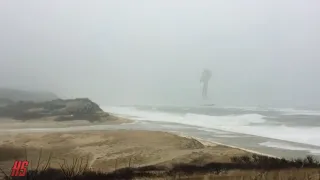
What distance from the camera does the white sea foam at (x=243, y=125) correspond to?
9766 millimetres

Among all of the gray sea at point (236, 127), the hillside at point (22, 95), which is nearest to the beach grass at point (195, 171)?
the gray sea at point (236, 127)

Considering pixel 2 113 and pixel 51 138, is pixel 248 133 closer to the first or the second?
pixel 51 138

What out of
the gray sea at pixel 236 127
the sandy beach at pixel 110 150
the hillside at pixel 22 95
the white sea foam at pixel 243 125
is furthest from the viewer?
the hillside at pixel 22 95

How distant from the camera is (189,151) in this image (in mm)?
6684

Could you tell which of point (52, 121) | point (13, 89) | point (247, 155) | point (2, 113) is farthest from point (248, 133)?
point (13, 89)

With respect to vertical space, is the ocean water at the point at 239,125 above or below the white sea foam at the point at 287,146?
above

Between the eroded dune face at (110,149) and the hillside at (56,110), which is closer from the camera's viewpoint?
the eroded dune face at (110,149)

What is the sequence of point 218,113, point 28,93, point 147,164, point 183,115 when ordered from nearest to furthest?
point 147,164 < point 28,93 < point 183,115 < point 218,113

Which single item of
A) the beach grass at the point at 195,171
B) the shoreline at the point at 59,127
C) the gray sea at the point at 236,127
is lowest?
the beach grass at the point at 195,171

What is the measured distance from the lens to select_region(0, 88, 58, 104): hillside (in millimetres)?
11503

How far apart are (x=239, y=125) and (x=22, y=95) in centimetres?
703

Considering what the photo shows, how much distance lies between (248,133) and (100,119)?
4.50 metres

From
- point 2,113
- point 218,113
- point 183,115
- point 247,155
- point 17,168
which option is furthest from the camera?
point 218,113

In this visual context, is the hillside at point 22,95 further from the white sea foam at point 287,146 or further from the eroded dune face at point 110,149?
the white sea foam at point 287,146
